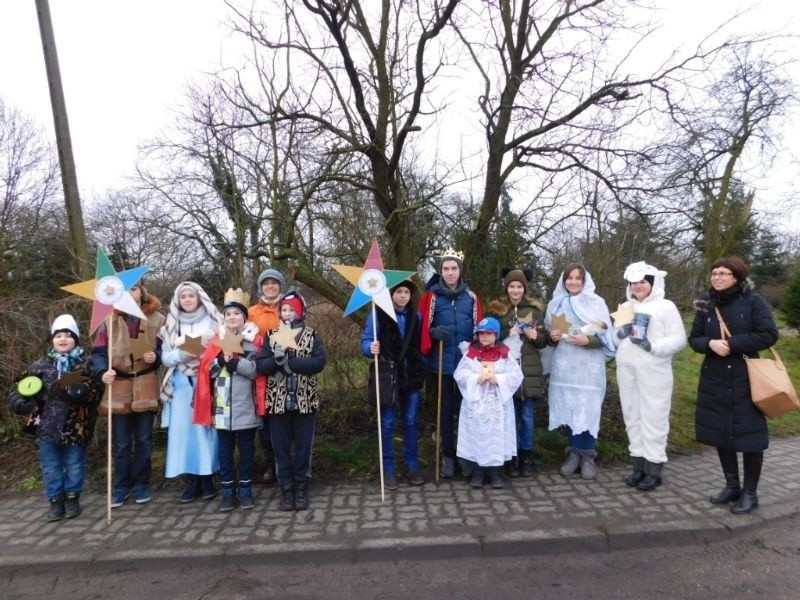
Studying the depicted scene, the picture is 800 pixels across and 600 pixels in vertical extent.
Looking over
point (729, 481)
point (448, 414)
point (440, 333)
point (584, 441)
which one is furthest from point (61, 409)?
point (729, 481)

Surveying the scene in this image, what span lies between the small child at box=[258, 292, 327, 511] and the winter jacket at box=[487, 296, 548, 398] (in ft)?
6.15

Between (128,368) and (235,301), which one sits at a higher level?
(235,301)

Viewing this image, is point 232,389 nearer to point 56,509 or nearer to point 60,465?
point 60,465

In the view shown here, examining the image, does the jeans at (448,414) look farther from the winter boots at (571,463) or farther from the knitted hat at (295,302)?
the knitted hat at (295,302)

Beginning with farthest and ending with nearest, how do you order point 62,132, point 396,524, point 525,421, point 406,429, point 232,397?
point 62,132 → point 525,421 → point 406,429 → point 232,397 → point 396,524

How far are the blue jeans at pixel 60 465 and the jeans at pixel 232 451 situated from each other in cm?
120

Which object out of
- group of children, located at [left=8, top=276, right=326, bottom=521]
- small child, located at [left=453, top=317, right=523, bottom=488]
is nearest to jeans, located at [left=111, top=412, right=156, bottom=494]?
group of children, located at [left=8, top=276, right=326, bottom=521]

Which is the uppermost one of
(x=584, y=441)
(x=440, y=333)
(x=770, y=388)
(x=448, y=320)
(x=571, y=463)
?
(x=448, y=320)

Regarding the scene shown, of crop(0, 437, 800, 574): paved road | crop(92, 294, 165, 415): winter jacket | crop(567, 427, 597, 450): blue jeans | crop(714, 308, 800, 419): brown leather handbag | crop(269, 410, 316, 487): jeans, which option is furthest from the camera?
crop(567, 427, 597, 450): blue jeans

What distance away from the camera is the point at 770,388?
3.76 m

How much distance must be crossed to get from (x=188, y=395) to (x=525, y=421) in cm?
321

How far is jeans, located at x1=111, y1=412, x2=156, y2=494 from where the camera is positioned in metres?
4.40

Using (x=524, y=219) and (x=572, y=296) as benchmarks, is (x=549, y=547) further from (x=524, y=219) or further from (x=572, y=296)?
(x=524, y=219)

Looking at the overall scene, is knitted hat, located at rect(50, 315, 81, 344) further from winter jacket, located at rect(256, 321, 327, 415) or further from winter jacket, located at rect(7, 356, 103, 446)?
winter jacket, located at rect(256, 321, 327, 415)
